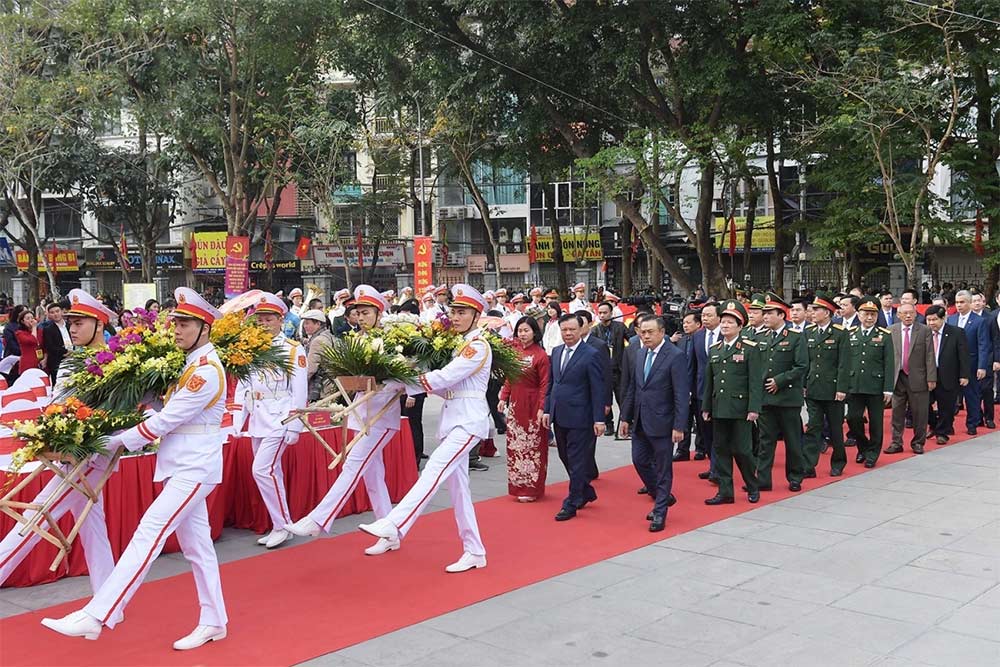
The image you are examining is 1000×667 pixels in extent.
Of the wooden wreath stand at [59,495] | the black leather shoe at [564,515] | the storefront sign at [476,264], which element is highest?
the storefront sign at [476,264]

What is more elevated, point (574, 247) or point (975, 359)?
point (574, 247)

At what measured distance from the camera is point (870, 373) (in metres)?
9.66

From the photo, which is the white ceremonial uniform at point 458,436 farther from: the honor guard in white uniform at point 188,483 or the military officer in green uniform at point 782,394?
the military officer in green uniform at point 782,394

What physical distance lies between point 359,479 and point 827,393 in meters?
4.96

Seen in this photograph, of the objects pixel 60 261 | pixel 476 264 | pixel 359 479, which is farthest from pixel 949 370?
pixel 60 261

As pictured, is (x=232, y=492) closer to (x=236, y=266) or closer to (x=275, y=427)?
(x=275, y=427)

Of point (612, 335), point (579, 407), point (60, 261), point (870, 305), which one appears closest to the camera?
point (579, 407)

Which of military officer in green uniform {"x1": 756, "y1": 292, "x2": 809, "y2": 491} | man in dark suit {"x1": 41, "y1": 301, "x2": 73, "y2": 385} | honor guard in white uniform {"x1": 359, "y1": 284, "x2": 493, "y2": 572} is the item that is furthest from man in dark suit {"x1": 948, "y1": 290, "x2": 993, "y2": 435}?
man in dark suit {"x1": 41, "y1": 301, "x2": 73, "y2": 385}

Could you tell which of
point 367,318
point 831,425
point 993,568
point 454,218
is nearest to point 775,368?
point 831,425

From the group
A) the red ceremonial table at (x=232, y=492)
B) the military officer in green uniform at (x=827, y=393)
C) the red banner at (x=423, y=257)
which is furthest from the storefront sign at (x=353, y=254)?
the red ceremonial table at (x=232, y=492)

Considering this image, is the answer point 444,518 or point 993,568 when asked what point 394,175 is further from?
point 993,568

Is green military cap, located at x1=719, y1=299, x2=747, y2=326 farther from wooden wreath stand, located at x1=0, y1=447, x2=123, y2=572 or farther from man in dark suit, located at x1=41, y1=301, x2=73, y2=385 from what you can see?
man in dark suit, located at x1=41, y1=301, x2=73, y2=385

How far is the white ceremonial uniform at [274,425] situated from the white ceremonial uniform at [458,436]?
107 cm

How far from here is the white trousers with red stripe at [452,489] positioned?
6145 millimetres
